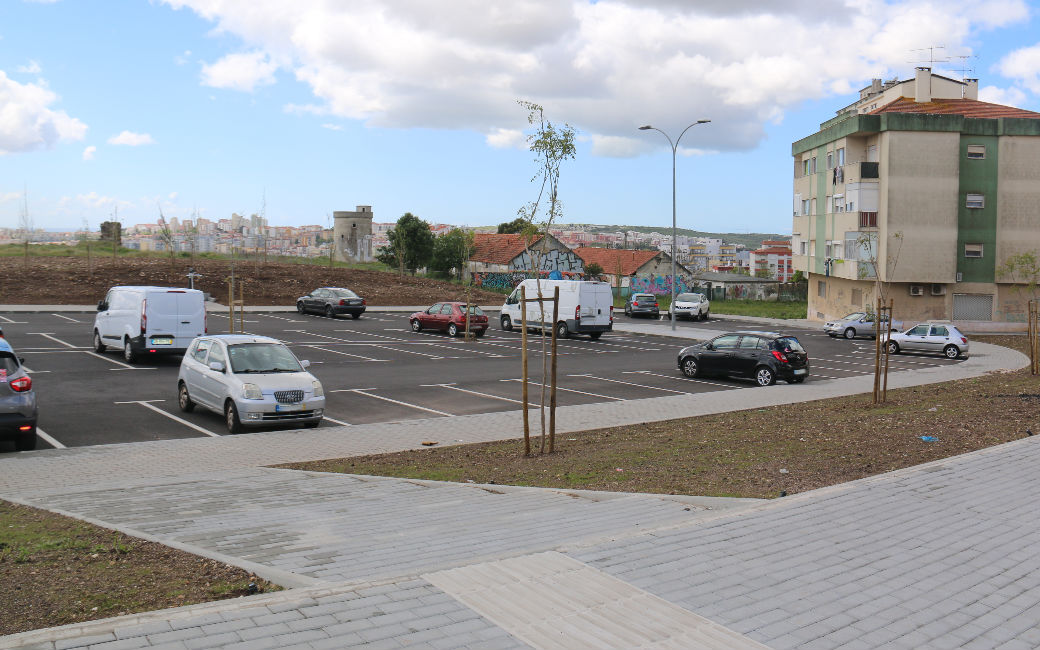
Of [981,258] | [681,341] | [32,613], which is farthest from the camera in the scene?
[981,258]

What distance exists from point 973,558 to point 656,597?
288cm

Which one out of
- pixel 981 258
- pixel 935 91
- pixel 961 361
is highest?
pixel 935 91

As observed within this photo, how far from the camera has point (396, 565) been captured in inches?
252

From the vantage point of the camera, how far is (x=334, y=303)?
137 feet

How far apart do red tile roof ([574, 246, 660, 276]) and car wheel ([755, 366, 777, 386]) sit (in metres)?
59.7

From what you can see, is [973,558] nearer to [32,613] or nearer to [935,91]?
[32,613]

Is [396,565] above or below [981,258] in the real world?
below

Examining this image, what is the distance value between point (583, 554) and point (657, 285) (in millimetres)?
76933

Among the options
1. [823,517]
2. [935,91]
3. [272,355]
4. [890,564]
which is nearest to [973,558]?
[890,564]

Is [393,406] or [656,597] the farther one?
[393,406]

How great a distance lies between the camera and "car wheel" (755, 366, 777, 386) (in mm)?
21922

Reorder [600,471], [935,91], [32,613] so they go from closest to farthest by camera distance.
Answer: [32,613] → [600,471] → [935,91]

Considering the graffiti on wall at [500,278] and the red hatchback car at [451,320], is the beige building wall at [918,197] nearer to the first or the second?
the red hatchback car at [451,320]

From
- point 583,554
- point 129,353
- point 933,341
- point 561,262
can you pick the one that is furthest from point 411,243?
point 583,554
